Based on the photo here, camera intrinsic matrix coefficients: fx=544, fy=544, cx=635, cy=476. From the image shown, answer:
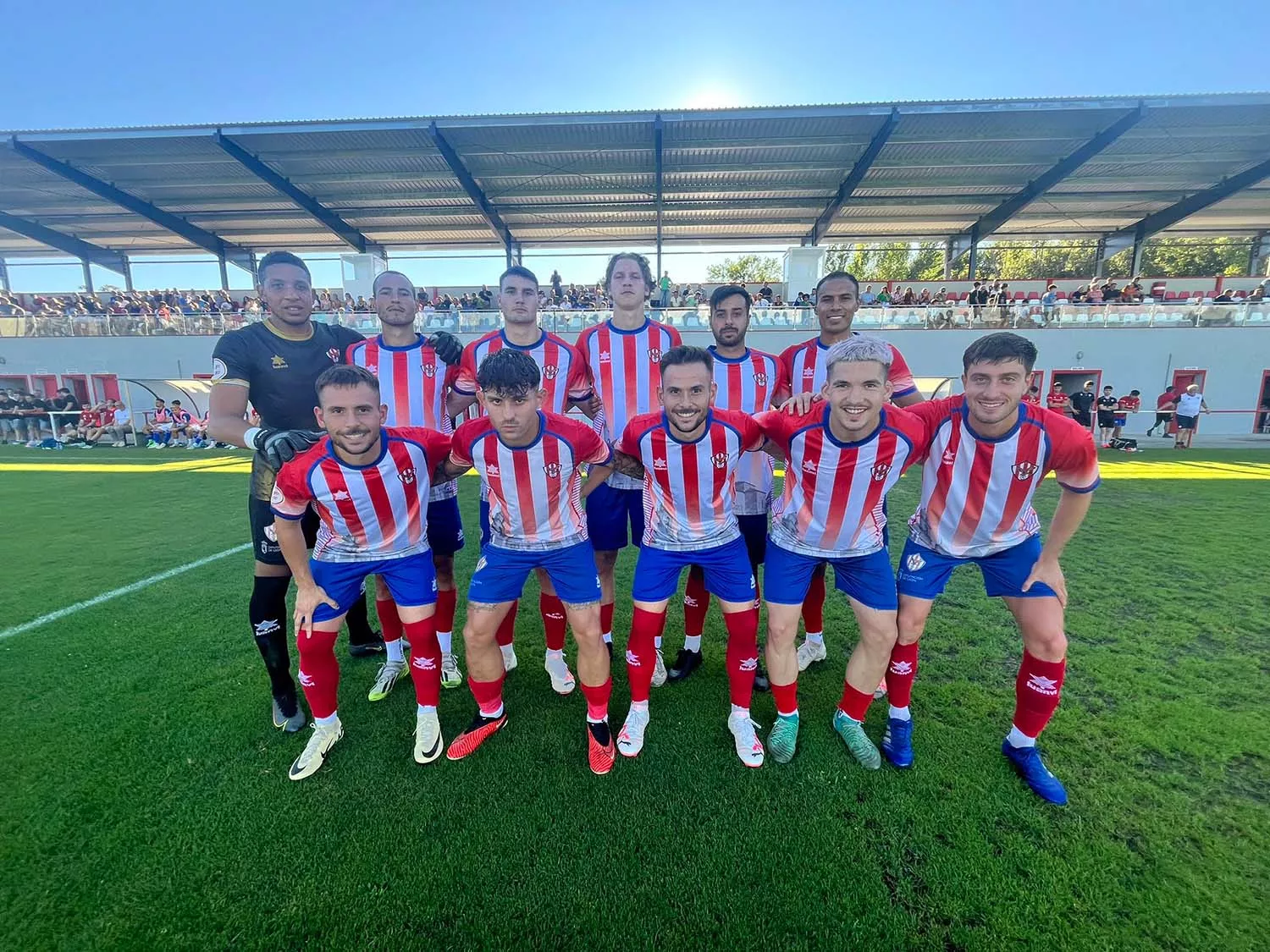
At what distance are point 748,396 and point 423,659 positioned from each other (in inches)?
93.8

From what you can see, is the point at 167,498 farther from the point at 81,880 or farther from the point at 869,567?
the point at 869,567

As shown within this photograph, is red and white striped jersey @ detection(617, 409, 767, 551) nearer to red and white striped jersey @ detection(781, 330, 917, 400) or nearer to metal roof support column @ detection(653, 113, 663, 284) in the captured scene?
red and white striped jersey @ detection(781, 330, 917, 400)

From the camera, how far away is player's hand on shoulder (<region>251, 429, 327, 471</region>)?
2.54 meters

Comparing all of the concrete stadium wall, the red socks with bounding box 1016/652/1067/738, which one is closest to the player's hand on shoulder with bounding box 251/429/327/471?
the red socks with bounding box 1016/652/1067/738

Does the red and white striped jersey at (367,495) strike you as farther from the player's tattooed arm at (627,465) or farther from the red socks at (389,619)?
the player's tattooed arm at (627,465)

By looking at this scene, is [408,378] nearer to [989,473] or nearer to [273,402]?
[273,402]

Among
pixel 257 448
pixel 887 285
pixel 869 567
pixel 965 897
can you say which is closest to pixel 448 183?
pixel 887 285

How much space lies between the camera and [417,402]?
346cm

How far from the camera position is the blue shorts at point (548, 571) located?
2.76m

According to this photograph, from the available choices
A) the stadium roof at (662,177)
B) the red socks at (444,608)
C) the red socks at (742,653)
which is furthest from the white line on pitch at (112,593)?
the stadium roof at (662,177)

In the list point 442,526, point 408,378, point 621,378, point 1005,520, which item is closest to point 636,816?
point 442,526

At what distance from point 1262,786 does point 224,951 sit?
13.7 ft

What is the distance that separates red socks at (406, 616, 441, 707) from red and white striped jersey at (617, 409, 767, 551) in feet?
3.96

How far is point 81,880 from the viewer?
1981 mm
